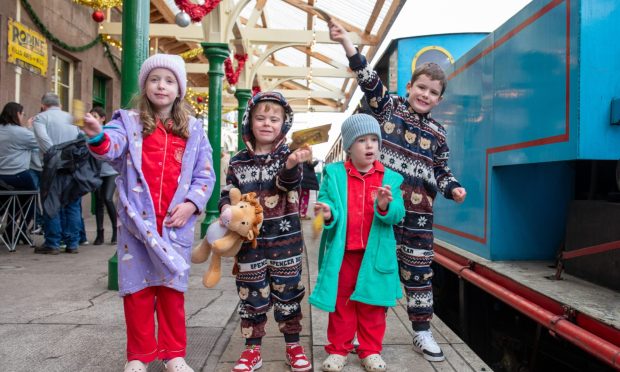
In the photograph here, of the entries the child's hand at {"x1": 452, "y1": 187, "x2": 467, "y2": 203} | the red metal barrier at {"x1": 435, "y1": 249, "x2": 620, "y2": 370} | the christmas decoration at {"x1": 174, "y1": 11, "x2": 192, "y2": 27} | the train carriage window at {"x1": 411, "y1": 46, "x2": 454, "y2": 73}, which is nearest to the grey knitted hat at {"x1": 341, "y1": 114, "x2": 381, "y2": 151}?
the child's hand at {"x1": 452, "y1": 187, "x2": 467, "y2": 203}

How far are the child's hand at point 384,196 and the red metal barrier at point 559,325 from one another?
101 centimetres

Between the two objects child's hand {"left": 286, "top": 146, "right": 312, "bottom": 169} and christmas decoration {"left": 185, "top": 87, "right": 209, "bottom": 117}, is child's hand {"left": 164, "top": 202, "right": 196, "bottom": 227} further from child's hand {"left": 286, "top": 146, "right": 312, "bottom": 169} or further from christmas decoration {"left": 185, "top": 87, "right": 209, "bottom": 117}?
christmas decoration {"left": 185, "top": 87, "right": 209, "bottom": 117}

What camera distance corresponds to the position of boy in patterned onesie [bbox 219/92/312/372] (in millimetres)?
2502

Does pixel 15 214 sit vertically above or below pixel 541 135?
below

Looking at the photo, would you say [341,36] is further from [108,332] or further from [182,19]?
[182,19]

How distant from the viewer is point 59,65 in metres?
8.52

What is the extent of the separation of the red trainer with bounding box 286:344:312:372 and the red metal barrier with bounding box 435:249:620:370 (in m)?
1.20

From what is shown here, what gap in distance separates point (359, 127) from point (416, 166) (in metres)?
0.50

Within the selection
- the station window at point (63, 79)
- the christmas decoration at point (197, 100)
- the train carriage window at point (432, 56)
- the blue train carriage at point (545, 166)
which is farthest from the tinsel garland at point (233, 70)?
the blue train carriage at point (545, 166)

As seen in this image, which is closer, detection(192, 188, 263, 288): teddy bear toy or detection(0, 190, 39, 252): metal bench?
detection(192, 188, 263, 288): teddy bear toy

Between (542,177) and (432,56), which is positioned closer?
(542,177)

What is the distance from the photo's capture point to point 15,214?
6.02 m

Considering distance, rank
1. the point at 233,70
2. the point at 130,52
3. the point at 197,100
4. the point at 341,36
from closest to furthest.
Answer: the point at 341,36 → the point at 130,52 → the point at 233,70 → the point at 197,100

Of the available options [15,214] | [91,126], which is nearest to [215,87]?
[15,214]
